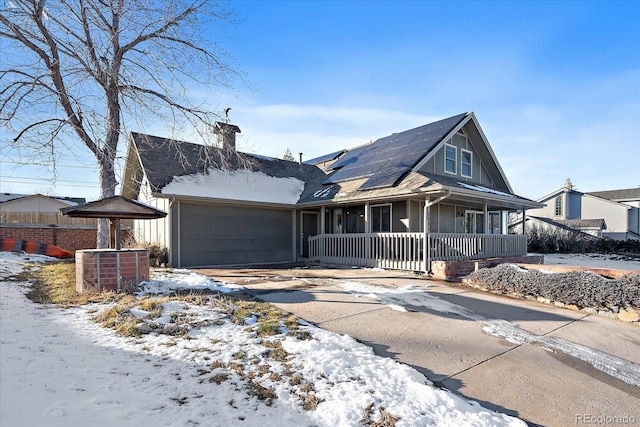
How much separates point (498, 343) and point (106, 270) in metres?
7.10

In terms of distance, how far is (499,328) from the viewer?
541 centimetres

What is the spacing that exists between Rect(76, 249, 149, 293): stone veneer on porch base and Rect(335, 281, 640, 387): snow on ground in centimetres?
454

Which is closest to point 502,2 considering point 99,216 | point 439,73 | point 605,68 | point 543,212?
point 439,73

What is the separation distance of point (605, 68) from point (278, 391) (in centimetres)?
1398

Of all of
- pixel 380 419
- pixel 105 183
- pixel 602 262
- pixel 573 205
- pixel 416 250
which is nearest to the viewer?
pixel 380 419

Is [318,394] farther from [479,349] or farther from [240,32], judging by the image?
[240,32]

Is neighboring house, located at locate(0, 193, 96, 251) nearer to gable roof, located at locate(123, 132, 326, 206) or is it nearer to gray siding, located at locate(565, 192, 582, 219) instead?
gable roof, located at locate(123, 132, 326, 206)

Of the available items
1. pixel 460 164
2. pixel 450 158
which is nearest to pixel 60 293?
pixel 450 158

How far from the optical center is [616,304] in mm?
6195

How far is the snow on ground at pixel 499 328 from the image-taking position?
4.11 metres

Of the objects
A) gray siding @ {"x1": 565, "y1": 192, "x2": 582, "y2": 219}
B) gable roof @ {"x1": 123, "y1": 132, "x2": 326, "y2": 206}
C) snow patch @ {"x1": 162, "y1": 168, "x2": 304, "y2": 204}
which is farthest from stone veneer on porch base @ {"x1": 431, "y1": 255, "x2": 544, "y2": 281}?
gray siding @ {"x1": 565, "y1": 192, "x2": 582, "y2": 219}

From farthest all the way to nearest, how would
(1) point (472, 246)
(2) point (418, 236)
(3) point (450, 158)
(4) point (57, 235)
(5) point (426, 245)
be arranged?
(4) point (57, 235), (3) point (450, 158), (1) point (472, 246), (2) point (418, 236), (5) point (426, 245)

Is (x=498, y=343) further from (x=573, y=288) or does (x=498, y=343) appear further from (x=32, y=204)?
(x=32, y=204)

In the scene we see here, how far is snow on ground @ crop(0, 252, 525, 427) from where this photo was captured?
271 centimetres
